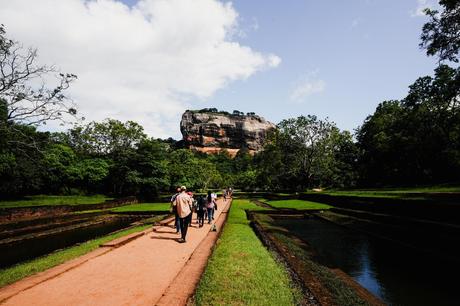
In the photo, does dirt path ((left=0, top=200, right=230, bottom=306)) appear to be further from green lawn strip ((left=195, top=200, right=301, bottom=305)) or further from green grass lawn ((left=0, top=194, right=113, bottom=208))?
green grass lawn ((left=0, top=194, right=113, bottom=208))

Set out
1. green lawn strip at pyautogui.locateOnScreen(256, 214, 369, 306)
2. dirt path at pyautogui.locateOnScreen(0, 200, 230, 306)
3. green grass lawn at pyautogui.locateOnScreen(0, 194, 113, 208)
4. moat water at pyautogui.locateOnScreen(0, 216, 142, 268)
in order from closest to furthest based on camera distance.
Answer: dirt path at pyautogui.locateOnScreen(0, 200, 230, 306) → green lawn strip at pyautogui.locateOnScreen(256, 214, 369, 306) → moat water at pyautogui.locateOnScreen(0, 216, 142, 268) → green grass lawn at pyautogui.locateOnScreen(0, 194, 113, 208)

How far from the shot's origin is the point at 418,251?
12938 mm

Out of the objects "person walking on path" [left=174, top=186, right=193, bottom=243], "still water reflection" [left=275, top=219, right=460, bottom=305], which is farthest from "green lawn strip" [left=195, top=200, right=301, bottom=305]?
"still water reflection" [left=275, top=219, right=460, bottom=305]

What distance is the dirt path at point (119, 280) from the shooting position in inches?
219

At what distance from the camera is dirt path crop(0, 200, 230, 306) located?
5555mm

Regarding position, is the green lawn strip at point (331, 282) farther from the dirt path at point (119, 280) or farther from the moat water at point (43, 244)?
the moat water at point (43, 244)

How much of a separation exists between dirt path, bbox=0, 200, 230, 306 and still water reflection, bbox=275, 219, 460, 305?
4845 millimetres

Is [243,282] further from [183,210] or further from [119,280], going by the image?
[183,210]

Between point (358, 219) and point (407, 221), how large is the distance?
17.4 feet

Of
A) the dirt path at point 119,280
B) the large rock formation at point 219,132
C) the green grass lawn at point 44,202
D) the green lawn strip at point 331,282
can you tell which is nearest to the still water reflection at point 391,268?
the green lawn strip at point 331,282

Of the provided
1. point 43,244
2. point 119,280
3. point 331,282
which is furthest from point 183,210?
point 43,244

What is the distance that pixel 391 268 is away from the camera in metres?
10.8

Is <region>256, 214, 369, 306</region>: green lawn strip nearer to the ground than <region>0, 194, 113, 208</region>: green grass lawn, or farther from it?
nearer to the ground

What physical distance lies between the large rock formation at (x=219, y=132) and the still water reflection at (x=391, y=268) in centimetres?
15424
